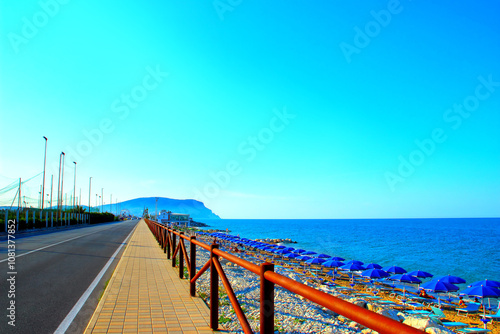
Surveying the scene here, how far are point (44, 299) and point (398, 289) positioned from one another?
20.6 metres

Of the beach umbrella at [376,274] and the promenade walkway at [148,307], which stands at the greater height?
the promenade walkway at [148,307]

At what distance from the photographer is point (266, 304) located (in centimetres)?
293

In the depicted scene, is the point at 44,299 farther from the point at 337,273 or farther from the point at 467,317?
the point at 337,273

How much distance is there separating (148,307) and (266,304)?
3.16 m

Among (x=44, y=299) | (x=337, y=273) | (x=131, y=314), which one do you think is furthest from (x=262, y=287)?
(x=337, y=273)

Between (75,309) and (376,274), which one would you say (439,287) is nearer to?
(376,274)

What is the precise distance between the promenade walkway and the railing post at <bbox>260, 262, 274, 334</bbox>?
1634 millimetres

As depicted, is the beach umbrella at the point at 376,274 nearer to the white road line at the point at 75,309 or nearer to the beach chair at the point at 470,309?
the beach chair at the point at 470,309

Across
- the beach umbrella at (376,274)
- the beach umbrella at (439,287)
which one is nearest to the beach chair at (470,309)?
the beach umbrella at (439,287)

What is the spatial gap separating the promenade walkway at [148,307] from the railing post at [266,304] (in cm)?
163

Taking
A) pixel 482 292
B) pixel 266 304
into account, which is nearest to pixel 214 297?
pixel 266 304

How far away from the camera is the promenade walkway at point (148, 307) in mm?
4332

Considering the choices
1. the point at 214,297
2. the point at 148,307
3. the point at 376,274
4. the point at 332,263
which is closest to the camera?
the point at 214,297

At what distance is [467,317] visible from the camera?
1507cm
